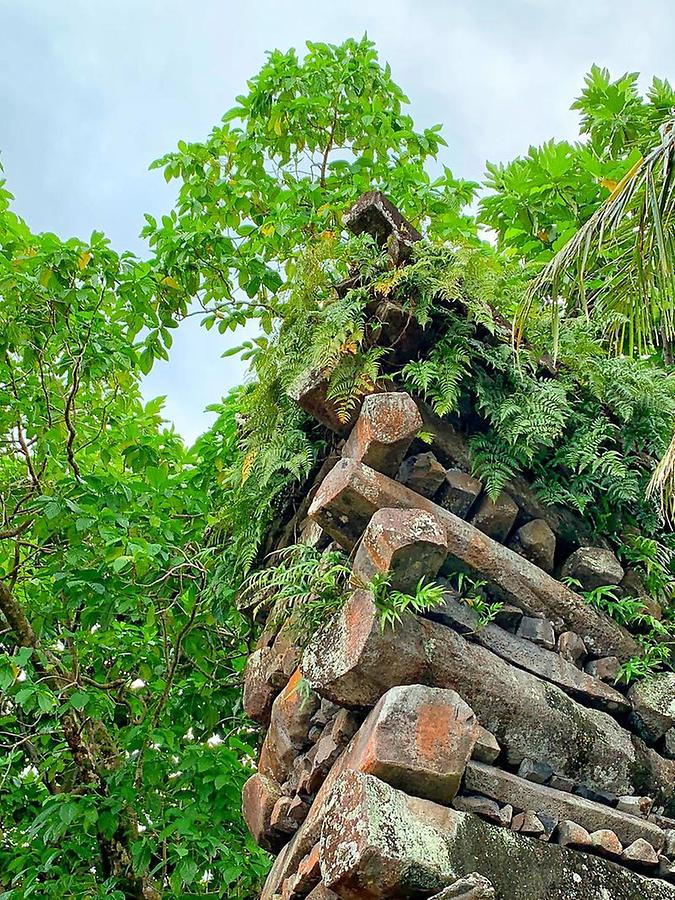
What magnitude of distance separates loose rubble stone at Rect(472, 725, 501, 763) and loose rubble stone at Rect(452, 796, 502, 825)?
0.17 metres

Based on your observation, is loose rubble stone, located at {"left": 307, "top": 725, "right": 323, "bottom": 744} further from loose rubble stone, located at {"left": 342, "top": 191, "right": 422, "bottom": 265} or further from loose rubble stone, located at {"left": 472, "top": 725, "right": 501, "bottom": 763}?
loose rubble stone, located at {"left": 342, "top": 191, "right": 422, "bottom": 265}

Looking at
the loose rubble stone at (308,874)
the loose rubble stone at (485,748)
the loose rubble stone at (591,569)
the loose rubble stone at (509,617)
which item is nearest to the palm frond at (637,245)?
the loose rubble stone at (591,569)

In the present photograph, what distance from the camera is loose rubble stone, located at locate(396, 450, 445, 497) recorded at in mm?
3486

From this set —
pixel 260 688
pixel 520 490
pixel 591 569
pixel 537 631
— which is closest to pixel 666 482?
pixel 591 569

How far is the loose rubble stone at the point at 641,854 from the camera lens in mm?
2928

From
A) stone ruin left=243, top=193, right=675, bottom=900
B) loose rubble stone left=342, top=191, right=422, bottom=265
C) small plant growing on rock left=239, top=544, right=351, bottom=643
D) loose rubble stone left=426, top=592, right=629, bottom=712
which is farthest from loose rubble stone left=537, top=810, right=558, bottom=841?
loose rubble stone left=342, top=191, right=422, bottom=265

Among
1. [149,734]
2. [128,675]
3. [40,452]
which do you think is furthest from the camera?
[128,675]

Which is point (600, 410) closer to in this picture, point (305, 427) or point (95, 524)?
point (305, 427)

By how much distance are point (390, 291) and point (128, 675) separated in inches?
162

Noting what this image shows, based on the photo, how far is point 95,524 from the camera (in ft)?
15.8

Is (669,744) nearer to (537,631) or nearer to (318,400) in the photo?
(537,631)

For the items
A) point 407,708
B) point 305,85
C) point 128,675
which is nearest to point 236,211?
point 305,85

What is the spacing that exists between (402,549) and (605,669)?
3.48 feet

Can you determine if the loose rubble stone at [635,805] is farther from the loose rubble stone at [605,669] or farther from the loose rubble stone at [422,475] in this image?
the loose rubble stone at [422,475]
